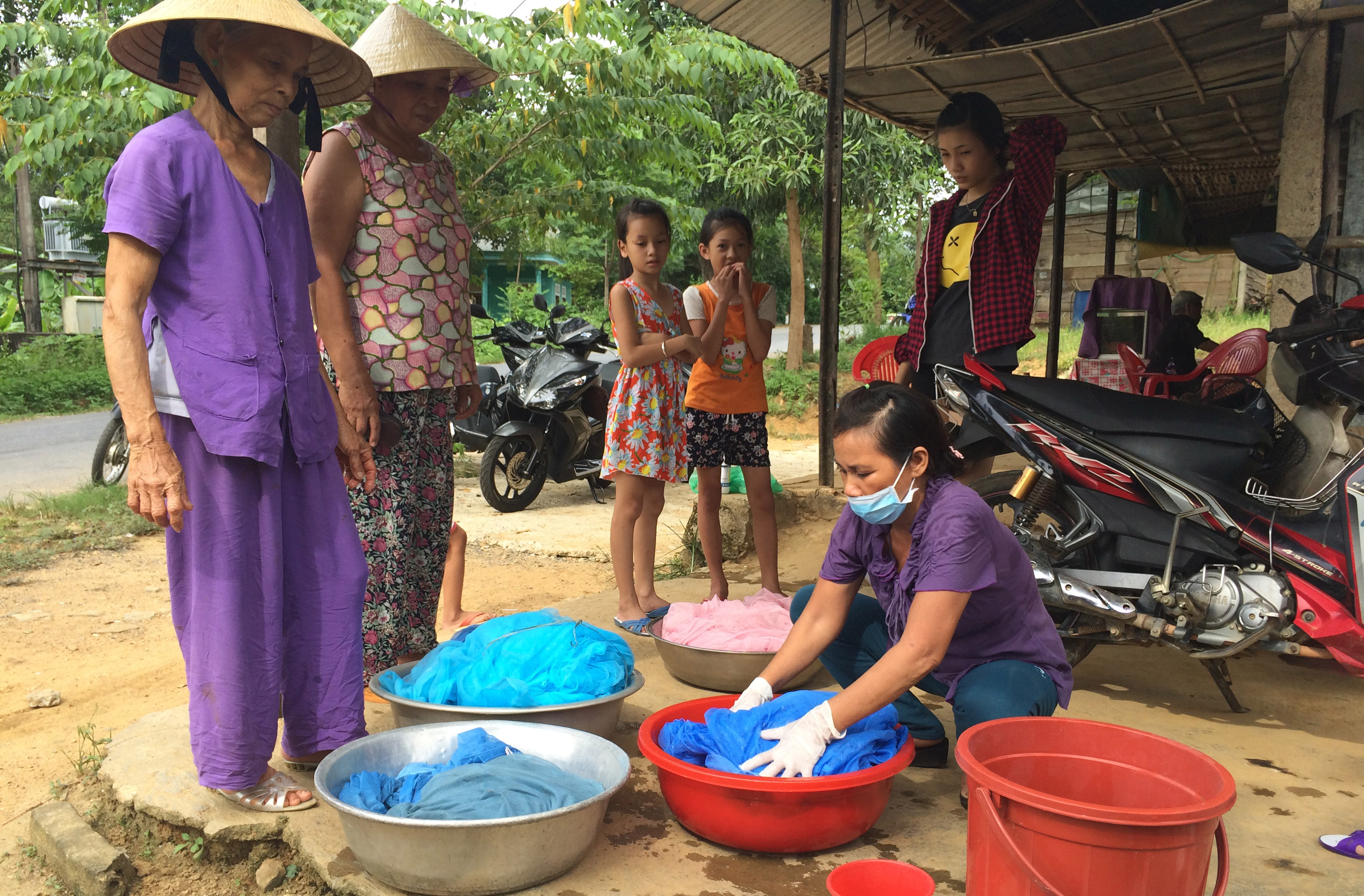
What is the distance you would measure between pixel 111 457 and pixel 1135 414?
20.7 feet

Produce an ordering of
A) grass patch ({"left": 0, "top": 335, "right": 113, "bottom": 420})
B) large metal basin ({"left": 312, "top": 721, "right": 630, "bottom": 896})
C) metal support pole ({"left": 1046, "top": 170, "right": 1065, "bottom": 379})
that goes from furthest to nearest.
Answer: grass patch ({"left": 0, "top": 335, "right": 113, "bottom": 420})
metal support pole ({"left": 1046, "top": 170, "right": 1065, "bottom": 379})
large metal basin ({"left": 312, "top": 721, "right": 630, "bottom": 896})

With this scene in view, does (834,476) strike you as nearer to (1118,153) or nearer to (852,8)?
(852,8)

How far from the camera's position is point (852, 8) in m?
5.02

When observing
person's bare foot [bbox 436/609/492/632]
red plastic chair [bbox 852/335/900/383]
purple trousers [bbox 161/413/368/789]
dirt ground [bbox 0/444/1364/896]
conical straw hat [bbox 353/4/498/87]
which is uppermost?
conical straw hat [bbox 353/4/498/87]

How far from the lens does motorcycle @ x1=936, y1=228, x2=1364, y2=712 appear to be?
2.62 m

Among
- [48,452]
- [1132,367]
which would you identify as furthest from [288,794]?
[48,452]

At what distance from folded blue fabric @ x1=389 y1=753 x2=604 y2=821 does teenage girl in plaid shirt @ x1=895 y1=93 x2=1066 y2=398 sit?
201cm

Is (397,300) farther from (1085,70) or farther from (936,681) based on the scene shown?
(1085,70)

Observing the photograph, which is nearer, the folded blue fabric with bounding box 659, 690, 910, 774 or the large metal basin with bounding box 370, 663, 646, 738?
the folded blue fabric with bounding box 659, 690, 910, 774

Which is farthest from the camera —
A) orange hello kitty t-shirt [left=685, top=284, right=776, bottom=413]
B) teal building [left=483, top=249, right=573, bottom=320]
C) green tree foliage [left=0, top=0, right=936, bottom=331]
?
teal building [left=483, top=249, right=573, bottom=320]

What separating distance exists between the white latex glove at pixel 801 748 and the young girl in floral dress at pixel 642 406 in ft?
4.87

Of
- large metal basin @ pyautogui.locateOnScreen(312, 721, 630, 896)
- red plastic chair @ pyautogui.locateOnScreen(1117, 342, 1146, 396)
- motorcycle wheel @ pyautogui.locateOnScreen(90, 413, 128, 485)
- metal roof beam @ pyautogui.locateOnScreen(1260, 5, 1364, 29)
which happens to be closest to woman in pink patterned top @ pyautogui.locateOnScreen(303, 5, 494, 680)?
large metal basin @ pyautogui.locateOnScreen(312, 721, 630, 896)

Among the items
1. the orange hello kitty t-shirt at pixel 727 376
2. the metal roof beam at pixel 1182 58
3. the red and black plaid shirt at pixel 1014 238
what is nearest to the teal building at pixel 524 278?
the metal roof beam at pixel 1182 58

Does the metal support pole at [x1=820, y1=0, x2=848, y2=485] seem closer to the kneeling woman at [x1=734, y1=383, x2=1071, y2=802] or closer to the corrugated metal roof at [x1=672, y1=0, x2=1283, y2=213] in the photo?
the corrugated metal roof at [x1=672, y1=0, x2=1283, y2=213]
